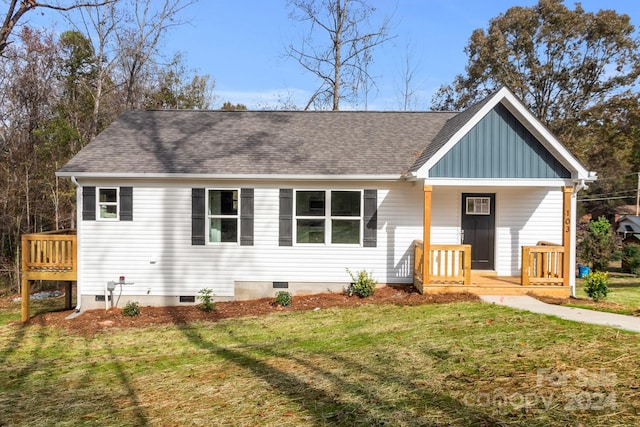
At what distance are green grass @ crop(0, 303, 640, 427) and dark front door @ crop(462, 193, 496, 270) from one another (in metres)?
2.90

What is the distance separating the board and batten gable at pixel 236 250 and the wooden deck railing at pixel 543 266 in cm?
261

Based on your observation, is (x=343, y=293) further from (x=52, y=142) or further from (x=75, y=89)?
(x=75, y=89)

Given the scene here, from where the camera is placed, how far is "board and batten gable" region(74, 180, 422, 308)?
10.4 metres

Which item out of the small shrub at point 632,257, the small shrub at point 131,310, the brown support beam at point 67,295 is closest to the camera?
the small shrub at point 131,310

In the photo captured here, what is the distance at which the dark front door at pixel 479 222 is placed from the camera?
10773 mm

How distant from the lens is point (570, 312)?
765 cm

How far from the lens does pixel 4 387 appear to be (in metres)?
5.94

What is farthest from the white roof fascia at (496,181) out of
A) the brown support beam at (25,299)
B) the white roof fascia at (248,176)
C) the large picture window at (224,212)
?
the brown support beam at (25,299)

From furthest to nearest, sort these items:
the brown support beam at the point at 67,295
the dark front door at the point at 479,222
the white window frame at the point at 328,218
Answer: the brown support beam at the point at 67,295, the dark front door at the point at 479,222, the white window frame at the point at 328,218

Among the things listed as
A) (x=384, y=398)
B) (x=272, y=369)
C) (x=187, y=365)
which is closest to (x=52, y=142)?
(x=187, y=365)

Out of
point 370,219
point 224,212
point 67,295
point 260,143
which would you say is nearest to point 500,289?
point 370,219

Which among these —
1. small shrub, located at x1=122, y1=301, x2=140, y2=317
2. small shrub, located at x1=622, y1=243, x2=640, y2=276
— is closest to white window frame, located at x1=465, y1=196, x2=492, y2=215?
small shrub, located at x1=122, y1=301, x2=140, y2=317

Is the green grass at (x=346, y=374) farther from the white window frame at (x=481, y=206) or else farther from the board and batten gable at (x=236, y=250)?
the white window frame at (x=481, y=206)

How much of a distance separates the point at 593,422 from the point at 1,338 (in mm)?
10805
